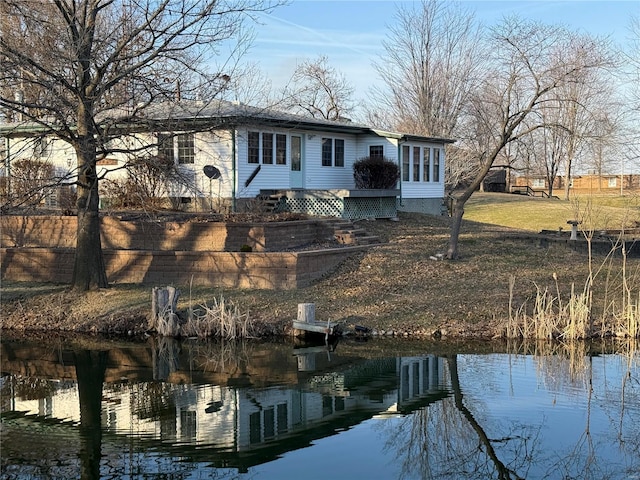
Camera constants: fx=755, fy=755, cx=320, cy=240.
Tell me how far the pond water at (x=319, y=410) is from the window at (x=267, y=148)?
10.9 metres

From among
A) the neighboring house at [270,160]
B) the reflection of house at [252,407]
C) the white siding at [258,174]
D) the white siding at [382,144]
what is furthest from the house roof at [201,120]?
the reflection of house at [252,407]

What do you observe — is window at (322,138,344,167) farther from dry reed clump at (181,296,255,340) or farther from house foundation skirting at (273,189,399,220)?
dry reed clump at (181,296,255,340)

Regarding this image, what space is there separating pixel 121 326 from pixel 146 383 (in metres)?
4.05

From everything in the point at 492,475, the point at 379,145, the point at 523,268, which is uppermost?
the point at 379,145

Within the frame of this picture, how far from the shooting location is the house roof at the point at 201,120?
1631cm

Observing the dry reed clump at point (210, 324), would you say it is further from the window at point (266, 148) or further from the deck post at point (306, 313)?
the window at point (266, 148)

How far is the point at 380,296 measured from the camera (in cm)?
1686

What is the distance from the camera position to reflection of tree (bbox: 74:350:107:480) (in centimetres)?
859

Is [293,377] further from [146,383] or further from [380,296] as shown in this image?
[380,296]

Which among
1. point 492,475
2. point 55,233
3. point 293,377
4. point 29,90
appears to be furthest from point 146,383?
point 55,233

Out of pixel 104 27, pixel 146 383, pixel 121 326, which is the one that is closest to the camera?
pixel 146 383

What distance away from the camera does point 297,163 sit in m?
26.7

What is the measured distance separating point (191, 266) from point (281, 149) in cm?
875

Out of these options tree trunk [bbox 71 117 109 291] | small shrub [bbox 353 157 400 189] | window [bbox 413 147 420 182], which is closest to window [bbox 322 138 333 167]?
small shrub [bbox 353 157 400 189]
